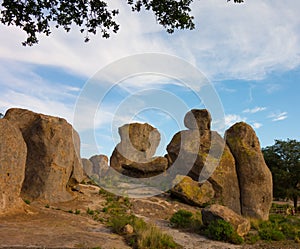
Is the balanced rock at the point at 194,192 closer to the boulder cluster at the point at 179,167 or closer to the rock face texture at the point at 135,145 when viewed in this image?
the boulder cluster at the point at 179,167

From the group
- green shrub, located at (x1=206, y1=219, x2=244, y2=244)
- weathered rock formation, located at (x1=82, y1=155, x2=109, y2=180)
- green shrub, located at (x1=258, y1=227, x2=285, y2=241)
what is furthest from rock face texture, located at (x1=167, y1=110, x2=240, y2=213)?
weathered rock formation, located at (x1=82, y1=155, x2=109, y2=180)

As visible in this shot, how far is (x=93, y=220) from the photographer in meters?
12.9

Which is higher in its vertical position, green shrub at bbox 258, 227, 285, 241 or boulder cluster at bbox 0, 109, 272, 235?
boulder cluster at bbox 0, 109, 272, 235

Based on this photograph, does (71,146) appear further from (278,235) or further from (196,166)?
(278,235)

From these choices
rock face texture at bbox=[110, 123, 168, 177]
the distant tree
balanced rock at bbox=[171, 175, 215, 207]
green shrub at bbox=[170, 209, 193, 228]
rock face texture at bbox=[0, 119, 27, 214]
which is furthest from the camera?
rock face texture at bbox=[110, 123, 168, 177]

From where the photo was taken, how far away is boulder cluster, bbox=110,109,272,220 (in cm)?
1873

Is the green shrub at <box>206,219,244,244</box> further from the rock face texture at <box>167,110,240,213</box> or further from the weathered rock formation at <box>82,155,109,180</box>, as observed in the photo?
the weathered rock formation at <box>82,155,109,180</box>

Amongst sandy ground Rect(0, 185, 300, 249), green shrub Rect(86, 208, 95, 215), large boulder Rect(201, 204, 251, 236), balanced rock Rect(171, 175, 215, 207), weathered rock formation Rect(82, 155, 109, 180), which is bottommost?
sandy ground Rect(0, 185, 300, 249)

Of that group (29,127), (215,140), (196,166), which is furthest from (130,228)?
(215,140)

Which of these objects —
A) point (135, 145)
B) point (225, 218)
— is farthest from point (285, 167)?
point (225, 218)

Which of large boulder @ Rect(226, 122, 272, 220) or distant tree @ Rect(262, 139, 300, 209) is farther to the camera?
distant tree @ Rect(262, 139, 300, 209)

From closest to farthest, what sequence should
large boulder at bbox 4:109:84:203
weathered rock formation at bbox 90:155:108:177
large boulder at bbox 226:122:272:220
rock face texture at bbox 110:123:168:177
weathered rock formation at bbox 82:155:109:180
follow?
large boulder at bbox 4:109:84:203, large boulder at bbox 226:122:272:220, weathered rock formation at bbox 82:155:109:180, rock face texture at bbox 110:123:168:177, weathered rock formation at bbox 90:155:108:177

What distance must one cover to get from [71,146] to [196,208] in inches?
327

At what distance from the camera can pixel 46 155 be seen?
14.9 metres
